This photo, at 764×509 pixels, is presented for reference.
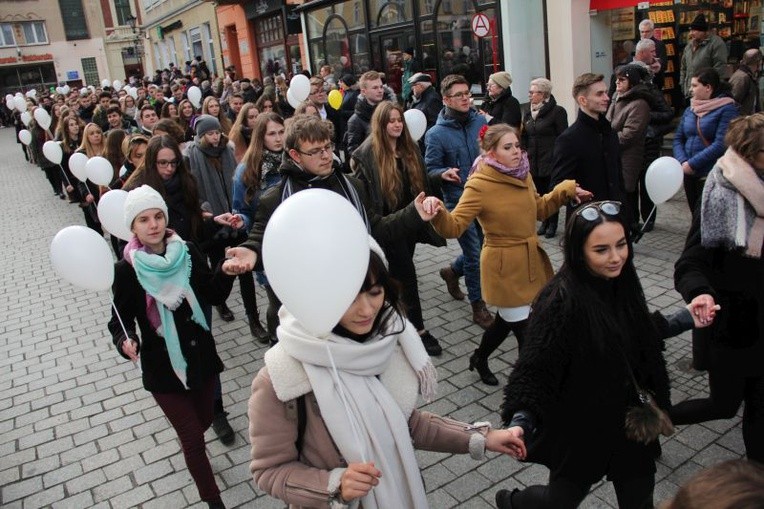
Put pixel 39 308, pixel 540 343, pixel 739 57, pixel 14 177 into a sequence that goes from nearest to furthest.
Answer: pixel 540 343
pixel 39 308
pixel 739 57
pixel 14 177

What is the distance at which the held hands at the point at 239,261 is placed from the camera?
121 inches

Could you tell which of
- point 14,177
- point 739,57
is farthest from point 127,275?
point 14,177

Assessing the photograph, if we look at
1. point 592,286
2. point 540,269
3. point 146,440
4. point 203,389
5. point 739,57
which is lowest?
point 146,440

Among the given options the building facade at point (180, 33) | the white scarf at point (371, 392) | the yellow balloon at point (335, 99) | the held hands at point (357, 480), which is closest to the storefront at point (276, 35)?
the building facade at point (180, 33)

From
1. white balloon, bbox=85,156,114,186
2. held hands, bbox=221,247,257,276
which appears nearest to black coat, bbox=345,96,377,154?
white balloon, bbox=85,156,114,186

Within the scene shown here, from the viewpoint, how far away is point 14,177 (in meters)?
19.1

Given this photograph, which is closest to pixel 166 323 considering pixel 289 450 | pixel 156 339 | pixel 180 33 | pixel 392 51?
pixel 156 339

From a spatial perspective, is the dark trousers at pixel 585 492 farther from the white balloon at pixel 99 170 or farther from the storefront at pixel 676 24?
the storefront at pixel 676 24

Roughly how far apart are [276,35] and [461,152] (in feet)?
66.5

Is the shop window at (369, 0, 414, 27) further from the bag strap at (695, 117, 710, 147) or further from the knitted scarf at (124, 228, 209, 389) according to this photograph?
the knitted scarf at (124, 228, 209, 389)

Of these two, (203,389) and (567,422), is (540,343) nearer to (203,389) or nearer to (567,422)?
(567,422)

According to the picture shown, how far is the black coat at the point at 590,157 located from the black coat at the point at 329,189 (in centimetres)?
180

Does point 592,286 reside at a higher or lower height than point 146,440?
higher

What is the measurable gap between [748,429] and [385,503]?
207cm
